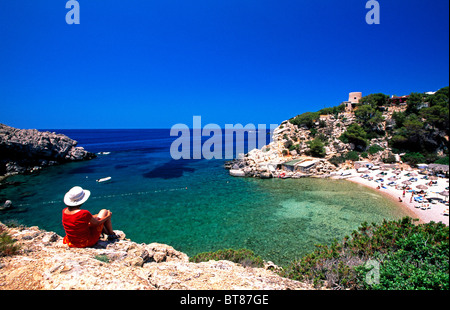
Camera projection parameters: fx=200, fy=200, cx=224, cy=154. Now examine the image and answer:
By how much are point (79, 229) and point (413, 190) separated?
23.0 metres

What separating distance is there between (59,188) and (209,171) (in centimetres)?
1858

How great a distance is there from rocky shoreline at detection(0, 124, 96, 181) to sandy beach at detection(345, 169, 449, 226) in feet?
148

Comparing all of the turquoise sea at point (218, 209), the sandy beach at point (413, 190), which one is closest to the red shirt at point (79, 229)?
the turquoise sea at point (218, 209)

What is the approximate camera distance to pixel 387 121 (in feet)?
107

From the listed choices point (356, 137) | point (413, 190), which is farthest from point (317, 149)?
point (413, 190)

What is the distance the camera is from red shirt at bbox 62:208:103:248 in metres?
3.96

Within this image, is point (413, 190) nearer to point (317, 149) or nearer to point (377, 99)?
point (317, 149)

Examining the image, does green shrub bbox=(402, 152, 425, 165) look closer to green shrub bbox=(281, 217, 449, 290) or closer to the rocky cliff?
the rocky cliff

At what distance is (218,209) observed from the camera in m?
16.5

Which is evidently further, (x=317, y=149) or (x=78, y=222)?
(x=317, y=149)

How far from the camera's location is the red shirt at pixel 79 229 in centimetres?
396

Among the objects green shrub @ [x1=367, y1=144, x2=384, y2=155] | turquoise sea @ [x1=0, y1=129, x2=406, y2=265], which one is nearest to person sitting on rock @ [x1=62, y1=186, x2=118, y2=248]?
turquoise sea @ [x1=0, y1=129, x2=406, y2=265]
